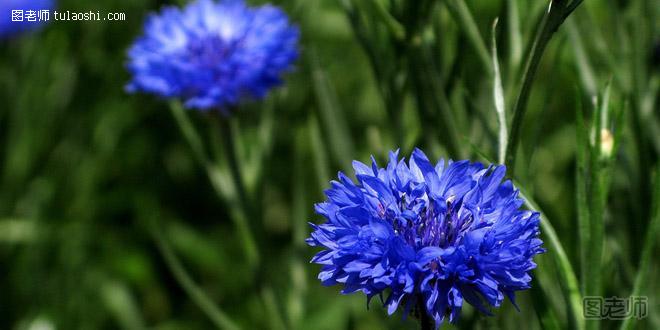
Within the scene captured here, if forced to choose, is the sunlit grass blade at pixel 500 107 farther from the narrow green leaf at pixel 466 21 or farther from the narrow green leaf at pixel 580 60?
the narrow green leaf at pixel 580 60

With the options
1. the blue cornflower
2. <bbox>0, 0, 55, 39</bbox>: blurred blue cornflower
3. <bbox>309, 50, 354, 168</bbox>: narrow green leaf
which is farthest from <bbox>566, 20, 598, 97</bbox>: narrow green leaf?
<bbox>0, 0, 55, 39</bbox>: blurred blue cornflower

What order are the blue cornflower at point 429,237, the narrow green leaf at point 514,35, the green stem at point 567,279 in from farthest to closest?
the narrow green leaf at point 514,35
the green stem at point 567,279
the blue cornflower at point 429,237

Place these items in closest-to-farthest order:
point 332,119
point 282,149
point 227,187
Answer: point 332,119, point 227,187, point 282,149

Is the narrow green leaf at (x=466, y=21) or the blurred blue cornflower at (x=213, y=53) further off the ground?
the blurred blue cornflower at (x=213, y=53)

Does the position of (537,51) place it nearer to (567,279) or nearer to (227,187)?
(567,279)

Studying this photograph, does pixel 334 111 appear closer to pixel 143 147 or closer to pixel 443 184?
pixel 443 184

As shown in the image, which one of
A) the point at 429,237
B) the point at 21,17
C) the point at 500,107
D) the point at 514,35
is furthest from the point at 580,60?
the point at 21,17

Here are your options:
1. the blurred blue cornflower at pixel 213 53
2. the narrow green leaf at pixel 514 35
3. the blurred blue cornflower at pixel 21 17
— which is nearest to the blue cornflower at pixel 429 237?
the narrow green leaf at pixel 514 35
